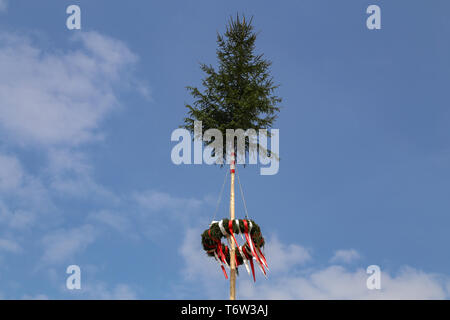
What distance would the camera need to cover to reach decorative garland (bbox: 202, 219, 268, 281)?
865 inches

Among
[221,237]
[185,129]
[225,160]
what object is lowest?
[221,237]

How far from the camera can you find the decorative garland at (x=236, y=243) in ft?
72.1

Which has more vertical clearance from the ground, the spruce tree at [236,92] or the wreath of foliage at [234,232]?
the spruce tree at [236,92]

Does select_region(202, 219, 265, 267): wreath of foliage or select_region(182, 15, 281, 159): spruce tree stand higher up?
select_region(182, 15, 281, 159): spruce tree

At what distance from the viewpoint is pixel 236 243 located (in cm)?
2211

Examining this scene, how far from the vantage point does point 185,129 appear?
82.6 ft

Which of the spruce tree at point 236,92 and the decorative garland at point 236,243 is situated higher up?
the spruce tree at point 236,92
